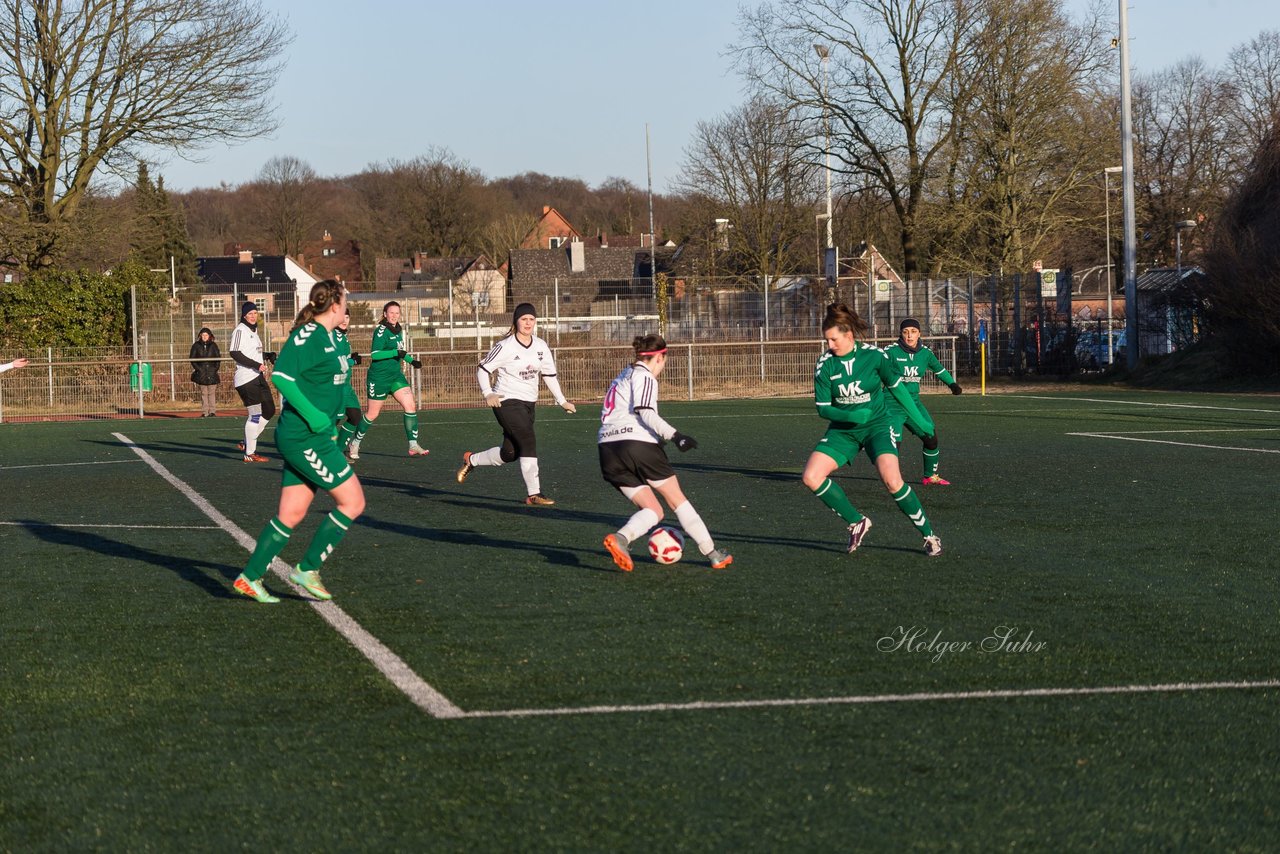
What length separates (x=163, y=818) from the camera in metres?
4.46

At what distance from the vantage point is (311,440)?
25.7ft

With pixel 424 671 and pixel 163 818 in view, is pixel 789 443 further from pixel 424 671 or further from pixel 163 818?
pixel 163 818

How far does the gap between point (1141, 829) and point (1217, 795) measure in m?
0.45

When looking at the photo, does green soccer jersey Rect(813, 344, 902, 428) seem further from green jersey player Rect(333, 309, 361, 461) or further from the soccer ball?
green jersey player Rect(333, 309, 361, 461)

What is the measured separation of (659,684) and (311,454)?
278 cm

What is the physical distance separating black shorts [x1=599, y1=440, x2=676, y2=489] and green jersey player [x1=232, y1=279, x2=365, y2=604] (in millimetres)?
1692

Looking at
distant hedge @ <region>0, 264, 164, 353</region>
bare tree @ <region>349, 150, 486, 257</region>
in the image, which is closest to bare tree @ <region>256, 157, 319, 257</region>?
bare tree @ <region>349, 150, 486, 257</region>

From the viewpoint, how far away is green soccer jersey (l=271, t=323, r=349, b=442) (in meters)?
7.81

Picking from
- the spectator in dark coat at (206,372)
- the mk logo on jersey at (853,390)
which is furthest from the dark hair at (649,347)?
the spectator in dark coat at (206,372)

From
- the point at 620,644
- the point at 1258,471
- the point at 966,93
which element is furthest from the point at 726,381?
the point at 620,644

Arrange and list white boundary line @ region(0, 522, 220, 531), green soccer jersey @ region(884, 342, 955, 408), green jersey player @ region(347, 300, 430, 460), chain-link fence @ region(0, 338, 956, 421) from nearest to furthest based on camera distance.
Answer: white boundary line @ region(0, 522, 220, 531)
green soccer jersey @ region(884, 342, 955, 408)
green jersey player @ region(347, 300, 430, 460)
chain-link fence @ region(0, 338, 956, 421)

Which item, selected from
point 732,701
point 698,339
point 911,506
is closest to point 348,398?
point 911,506

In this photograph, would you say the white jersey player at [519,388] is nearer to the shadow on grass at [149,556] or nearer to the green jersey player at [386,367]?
the shadow on grass at [149,556]

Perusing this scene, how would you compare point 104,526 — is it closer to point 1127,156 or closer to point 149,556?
point 149,556
